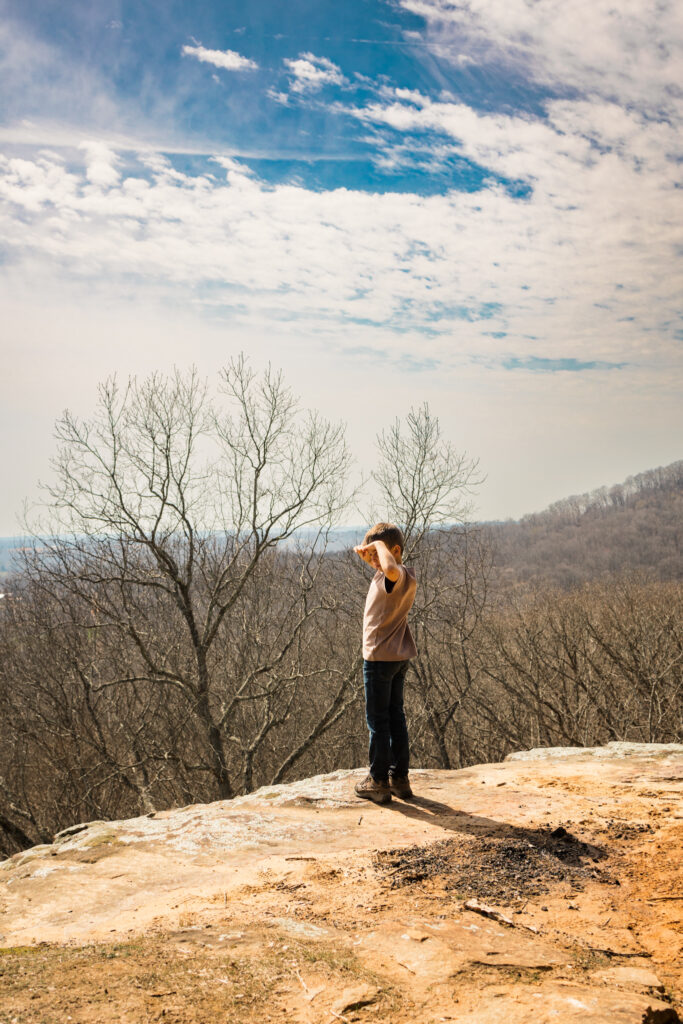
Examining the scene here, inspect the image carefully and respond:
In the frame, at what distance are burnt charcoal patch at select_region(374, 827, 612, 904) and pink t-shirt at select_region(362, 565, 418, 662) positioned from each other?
1270 mm

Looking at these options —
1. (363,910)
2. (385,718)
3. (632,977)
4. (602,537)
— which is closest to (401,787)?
(385,718)

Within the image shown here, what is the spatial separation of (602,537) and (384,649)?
42.7 metres

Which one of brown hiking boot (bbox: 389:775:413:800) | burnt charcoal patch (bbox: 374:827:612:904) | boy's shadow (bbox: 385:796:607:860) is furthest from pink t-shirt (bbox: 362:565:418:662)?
burnt charcoal patch (bbox: 374:827:612:904)

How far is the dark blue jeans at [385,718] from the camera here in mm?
4676

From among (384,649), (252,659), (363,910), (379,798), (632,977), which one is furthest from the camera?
(252,659)

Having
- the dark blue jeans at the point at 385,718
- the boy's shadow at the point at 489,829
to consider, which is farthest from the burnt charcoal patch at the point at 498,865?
the dark blue jeans at the point at 385,718

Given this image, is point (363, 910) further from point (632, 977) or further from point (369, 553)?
point (369, 553)

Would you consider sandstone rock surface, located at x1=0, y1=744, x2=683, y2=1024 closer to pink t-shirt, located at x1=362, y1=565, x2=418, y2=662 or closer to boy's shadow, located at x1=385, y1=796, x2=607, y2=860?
boy's shadow, located at x1=385, y1=796, x2=607, y2=860

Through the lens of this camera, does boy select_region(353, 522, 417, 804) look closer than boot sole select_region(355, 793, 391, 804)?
Yes

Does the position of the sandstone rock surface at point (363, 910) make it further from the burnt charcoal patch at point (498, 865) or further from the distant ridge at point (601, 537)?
the distant ridge at point (601, 537)

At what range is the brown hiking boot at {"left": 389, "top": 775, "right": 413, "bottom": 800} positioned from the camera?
16.0ft

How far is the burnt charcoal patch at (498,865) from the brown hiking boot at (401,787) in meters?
1.02

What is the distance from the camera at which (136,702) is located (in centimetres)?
1809

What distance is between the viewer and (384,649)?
467cm
